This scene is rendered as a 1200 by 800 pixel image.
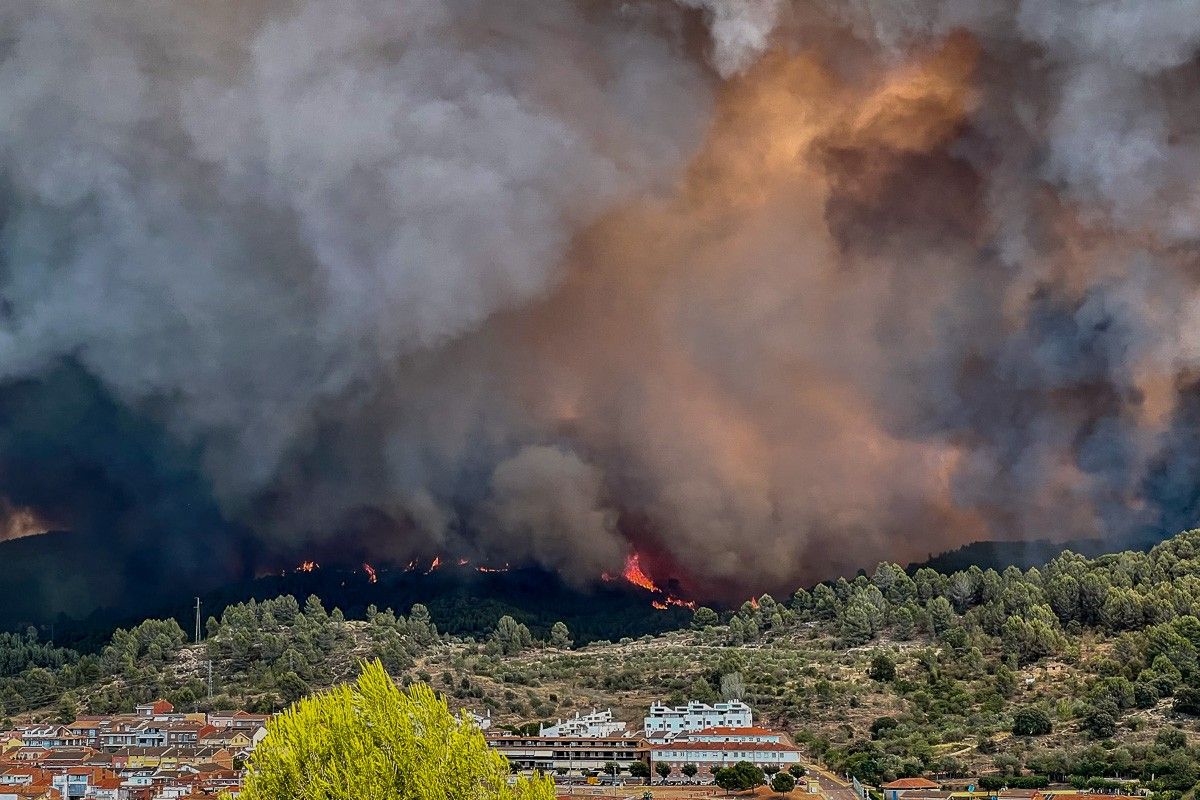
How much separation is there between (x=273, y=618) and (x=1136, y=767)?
219ft

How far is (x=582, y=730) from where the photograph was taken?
73.5 meters

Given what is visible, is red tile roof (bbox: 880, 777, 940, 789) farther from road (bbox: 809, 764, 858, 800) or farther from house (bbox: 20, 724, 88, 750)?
house (bbox: 20, 724, 88, 750)

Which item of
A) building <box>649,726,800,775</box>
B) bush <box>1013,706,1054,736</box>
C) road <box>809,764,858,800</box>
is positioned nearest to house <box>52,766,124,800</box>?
building <box>649,726,800,775</box>

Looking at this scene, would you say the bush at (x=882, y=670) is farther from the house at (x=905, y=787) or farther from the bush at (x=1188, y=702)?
the house at (x=905, y=787)

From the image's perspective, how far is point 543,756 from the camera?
230 ft

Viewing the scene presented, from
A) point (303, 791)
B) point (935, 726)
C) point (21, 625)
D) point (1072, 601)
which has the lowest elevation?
point (303, 791)

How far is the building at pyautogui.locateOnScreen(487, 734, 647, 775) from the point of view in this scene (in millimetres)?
69750

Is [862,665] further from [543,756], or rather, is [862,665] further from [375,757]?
[375,757]

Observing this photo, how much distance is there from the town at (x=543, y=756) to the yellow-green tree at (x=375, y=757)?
119ft

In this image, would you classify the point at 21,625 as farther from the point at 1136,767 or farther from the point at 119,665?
the point at 1136,767

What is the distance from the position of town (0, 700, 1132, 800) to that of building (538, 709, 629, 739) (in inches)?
→ 3.3

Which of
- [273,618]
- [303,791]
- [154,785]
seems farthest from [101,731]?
[303,791]

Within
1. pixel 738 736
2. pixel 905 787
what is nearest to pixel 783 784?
pixel 905 787

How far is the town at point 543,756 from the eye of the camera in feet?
201
